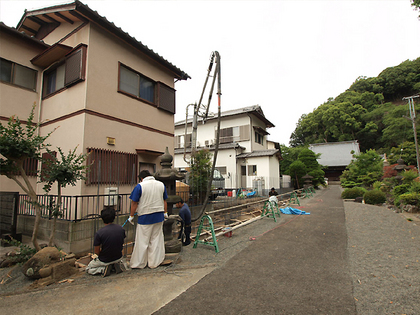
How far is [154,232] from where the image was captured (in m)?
4.88

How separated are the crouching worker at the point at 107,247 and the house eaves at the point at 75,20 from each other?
22.1 ft

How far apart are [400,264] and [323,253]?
4.87ft

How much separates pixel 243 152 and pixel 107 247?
1963cm

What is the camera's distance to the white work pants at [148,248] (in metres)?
4.68

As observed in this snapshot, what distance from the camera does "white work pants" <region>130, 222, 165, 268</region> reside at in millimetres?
4684

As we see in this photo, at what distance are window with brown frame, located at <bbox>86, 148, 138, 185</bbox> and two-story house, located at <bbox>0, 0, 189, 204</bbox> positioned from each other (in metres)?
0.03

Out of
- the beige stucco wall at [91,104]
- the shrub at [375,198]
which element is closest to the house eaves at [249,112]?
the shrub at [375,198]

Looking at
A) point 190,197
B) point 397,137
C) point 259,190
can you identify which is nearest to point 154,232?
point 190,197

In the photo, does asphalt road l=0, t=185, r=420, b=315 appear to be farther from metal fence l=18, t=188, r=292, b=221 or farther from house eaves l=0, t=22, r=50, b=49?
house eaves l=0, t=22, r=50, b=49

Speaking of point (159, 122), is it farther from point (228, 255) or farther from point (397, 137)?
point (397, 137)

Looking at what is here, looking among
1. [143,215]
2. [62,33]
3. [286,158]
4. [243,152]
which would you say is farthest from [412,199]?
[286,158]

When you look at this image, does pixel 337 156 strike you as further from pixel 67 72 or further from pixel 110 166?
pixel 67 72

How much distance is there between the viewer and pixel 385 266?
4672mm

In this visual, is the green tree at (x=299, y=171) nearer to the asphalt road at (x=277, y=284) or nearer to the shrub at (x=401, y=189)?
the shrub at (x=401, y=189)
